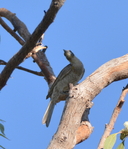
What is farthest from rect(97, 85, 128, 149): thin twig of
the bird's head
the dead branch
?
the bird's head

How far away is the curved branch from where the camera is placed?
2100 mm

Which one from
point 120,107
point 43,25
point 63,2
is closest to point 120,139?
point 120,107

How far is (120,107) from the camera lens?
6.20 ft

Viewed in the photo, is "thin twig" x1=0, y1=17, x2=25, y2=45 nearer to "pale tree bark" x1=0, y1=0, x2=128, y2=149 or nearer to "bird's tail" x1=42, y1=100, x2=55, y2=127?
"bird's tail" x1=42, y1=100, x2=55, y2=127

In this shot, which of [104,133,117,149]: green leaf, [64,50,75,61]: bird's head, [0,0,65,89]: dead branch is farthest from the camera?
[64,50,75,61]: bird's head

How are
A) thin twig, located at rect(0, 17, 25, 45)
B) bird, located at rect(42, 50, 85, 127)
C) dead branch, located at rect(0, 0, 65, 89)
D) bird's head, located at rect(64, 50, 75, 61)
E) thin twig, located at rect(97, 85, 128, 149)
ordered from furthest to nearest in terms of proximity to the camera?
1. thin twig, located at rect(0, 17, 25, 45)
2. bird's head, located at rect(64, 50, 75, 61)
3. bird, located at rect(42, 50, 85, 127)
4. dead branch, located at rect(0, 0, 65, 89)
5. thin twig, located at rect(97, 85, 128, 149)

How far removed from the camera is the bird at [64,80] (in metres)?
4.41

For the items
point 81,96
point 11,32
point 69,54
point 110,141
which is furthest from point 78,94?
point 11,32

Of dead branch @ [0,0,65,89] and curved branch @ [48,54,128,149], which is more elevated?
dead branch @ [0,0,65,89]

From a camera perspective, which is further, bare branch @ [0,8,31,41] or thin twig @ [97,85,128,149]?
bare branch @ [0,8,31,41]

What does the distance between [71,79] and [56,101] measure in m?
0.36

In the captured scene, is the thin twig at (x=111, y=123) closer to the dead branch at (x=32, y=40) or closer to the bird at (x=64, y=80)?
the dead branch at (x=32, y=40)

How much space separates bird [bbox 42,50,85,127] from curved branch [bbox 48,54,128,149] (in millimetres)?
1706

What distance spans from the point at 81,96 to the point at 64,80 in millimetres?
2081
